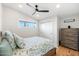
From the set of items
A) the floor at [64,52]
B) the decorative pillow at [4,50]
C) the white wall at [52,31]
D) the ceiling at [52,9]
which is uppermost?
the ceiling at [52,9]

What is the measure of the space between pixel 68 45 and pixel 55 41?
0.30 metres

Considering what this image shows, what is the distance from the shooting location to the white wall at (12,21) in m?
1.16

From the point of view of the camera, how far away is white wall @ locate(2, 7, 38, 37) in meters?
1.16

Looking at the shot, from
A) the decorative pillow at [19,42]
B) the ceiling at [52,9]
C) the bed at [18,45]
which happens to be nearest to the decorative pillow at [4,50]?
the bed at [18,45]

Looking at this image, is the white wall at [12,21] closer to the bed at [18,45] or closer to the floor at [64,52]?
the bed at [18,45]

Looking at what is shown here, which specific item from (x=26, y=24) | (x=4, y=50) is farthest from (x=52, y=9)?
(x=4, y=50)

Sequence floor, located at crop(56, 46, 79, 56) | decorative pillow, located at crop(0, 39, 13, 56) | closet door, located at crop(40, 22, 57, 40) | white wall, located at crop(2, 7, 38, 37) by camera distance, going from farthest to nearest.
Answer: closet door, located at crop(40, 22, 57, 40), floor, located at crop(56, 46, 79, 56), white wall, located at crop(2, 7, 38, 37), decorative pillow, located at crop(0, 39, 13, 56)

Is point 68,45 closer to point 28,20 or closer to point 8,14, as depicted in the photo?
point 28,20

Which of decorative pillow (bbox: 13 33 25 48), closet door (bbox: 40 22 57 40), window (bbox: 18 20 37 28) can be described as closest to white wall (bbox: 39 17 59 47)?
closet door (bbox: 40 22 57 40)

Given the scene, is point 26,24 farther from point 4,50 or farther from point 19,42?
point 4,50

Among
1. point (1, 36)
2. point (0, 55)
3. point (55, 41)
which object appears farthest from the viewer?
point (55, 41)

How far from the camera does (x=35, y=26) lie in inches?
52.5

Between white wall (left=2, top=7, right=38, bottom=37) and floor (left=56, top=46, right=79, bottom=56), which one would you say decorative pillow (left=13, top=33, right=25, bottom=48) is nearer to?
white wall (left=2, top=7, right=38, bottom=37)

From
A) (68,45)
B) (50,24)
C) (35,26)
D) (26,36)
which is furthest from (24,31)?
(68,45)
